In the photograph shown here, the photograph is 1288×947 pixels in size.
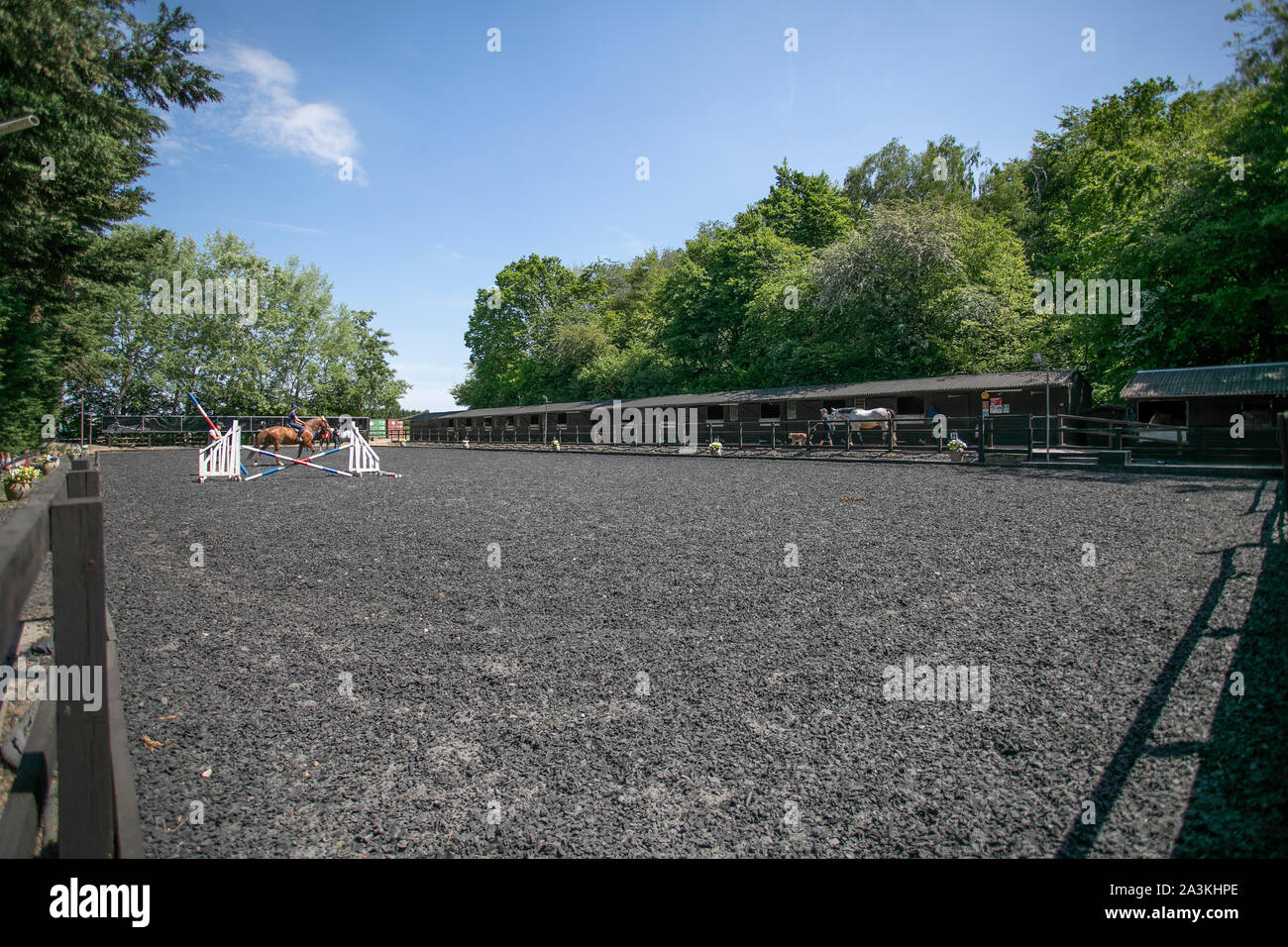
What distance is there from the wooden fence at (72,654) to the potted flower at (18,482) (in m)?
14.4

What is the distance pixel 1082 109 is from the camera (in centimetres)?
5247

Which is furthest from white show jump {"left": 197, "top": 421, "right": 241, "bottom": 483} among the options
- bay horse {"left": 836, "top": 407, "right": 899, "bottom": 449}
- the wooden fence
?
bay horse {"left": 836, "top": 407, "right": 899, "bottom": 449}

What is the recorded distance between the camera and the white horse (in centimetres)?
3042

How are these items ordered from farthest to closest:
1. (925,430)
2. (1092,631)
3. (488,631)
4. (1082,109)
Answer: (1082,109) < (925,430) < (488,631) < (1092,631)

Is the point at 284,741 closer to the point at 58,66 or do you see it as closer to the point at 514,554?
the point at 514,554

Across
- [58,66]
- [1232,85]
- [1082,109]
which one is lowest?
[58,66]

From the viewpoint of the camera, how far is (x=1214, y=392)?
24.4 m

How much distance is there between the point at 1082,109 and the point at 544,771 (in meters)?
67.9

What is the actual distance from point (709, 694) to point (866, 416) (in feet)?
100

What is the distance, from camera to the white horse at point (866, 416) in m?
30.4

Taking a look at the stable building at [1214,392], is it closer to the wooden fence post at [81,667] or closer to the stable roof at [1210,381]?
the stable roof at [1210,381]
